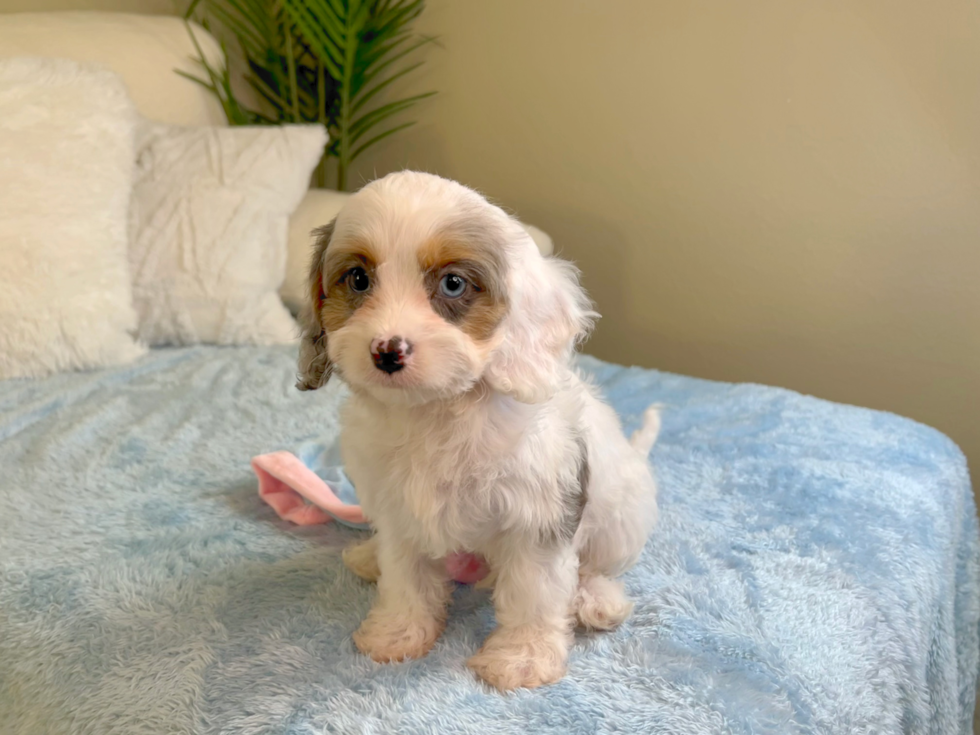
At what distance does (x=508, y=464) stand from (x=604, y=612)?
30 centimetres

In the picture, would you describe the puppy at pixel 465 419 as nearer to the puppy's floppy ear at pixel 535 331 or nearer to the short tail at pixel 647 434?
the puppy's floppy ear at pixel 535 331

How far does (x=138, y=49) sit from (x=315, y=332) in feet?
5.71

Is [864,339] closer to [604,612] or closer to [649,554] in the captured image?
[649,554]

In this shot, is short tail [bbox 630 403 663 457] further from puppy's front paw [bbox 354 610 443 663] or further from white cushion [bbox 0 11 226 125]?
white cushion [bbox 0 11 226 125]

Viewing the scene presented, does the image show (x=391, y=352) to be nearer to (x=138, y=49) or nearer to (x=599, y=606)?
(x=599, y=606)

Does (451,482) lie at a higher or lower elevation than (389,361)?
lower

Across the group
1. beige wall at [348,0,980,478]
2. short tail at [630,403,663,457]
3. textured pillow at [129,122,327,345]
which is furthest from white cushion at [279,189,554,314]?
short tail at [630,403,663,457]

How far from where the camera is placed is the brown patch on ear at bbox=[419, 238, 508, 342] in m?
0.83

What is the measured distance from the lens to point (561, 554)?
96 cm

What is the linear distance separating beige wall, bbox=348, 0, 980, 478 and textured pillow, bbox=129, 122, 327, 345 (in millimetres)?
902

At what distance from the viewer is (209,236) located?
2.01 meters

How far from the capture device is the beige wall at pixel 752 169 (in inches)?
73.7

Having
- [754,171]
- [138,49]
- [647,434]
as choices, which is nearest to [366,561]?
[647,434]

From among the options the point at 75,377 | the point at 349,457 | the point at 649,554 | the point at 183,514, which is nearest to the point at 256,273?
the point at 75,377
